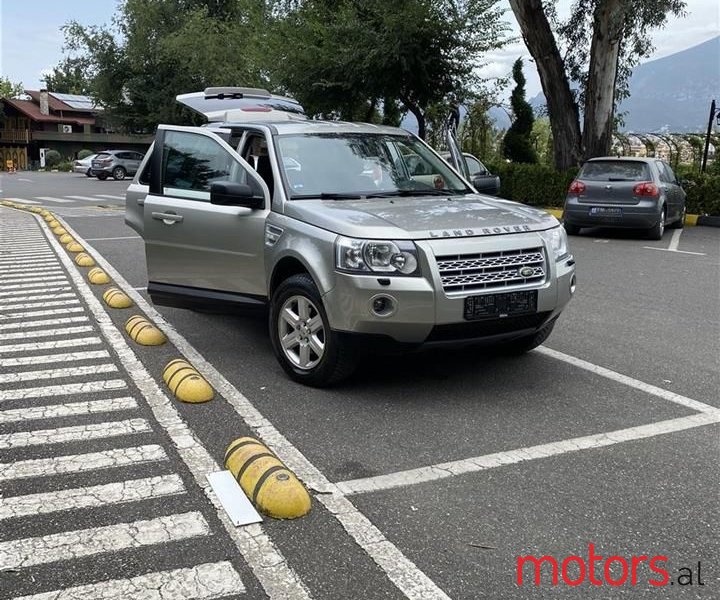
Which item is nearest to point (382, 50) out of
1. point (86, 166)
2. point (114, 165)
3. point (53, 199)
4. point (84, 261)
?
point (84, 261)

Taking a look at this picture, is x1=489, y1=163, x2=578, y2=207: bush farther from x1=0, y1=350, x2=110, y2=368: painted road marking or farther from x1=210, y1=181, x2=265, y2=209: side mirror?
x1=0, y1=350, x2=110, y2=368: painted road marking

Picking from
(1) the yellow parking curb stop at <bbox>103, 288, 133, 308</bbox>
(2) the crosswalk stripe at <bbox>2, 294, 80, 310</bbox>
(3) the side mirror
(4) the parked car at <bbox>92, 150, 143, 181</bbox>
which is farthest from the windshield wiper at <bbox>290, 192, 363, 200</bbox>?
(4) the parked car at <bbox>92, 150, 143, 181</bbox>

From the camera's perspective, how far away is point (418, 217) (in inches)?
190

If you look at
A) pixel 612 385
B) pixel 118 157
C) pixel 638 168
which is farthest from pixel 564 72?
pixel 118 157

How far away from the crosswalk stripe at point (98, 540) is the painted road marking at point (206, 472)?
0.17 m

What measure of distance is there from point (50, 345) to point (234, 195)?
2297 mm

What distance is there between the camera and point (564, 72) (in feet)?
59.9

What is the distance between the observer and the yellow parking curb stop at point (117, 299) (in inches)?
308

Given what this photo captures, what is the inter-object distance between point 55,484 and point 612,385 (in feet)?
11.8

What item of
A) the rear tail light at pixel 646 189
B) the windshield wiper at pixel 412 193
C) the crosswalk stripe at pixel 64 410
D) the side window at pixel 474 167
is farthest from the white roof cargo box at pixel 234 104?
the side window at pixel 474 167

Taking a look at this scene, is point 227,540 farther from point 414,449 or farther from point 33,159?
point 33,159

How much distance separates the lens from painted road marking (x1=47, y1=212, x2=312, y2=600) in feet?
9.19

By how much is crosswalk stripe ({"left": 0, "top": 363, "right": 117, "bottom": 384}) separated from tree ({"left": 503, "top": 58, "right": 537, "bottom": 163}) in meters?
22.4

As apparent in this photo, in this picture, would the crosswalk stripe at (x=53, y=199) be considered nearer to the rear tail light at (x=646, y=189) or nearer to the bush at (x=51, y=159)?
the rear tail light at (x=646, y=189)
